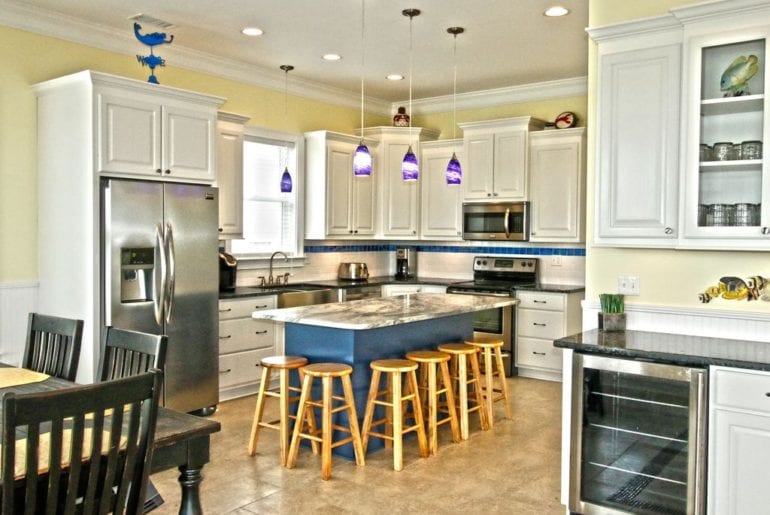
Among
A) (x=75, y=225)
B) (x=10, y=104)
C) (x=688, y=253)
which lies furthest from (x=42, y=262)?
(x=688, y=253)

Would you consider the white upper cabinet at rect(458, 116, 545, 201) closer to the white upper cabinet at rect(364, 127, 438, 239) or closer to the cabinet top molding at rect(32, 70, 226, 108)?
Answer: the white upper cabinet at rect(364, 127, 438, 239)

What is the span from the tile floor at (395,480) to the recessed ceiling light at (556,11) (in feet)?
9.54

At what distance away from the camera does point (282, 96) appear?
6.42 meters

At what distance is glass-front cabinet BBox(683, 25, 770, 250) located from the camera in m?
3.05

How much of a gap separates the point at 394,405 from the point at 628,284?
1478 millimetres

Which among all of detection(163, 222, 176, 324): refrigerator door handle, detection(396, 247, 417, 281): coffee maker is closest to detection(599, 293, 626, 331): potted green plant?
detection(163, 222, 176, 324): refrigerator door handle

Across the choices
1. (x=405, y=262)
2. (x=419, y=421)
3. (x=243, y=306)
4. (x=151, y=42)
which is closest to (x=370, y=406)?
(x=419, y=421)

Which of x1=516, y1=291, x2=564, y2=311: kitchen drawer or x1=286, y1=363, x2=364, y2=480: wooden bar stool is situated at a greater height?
x1=516, y1=291, x2=564, y2=311: kitchen drawer

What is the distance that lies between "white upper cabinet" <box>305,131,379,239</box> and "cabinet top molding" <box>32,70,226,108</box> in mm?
1811

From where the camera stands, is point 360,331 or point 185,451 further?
point 360,331

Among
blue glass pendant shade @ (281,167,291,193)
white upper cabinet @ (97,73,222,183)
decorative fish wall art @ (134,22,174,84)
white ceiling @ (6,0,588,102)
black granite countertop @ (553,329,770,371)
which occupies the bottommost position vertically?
black granite countertop @ (553,329,770,371)

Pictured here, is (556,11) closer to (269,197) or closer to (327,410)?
(327,410)

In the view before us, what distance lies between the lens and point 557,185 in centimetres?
633

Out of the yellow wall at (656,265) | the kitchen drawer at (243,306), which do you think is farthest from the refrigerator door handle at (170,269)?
the yellow wall at (656,265)
